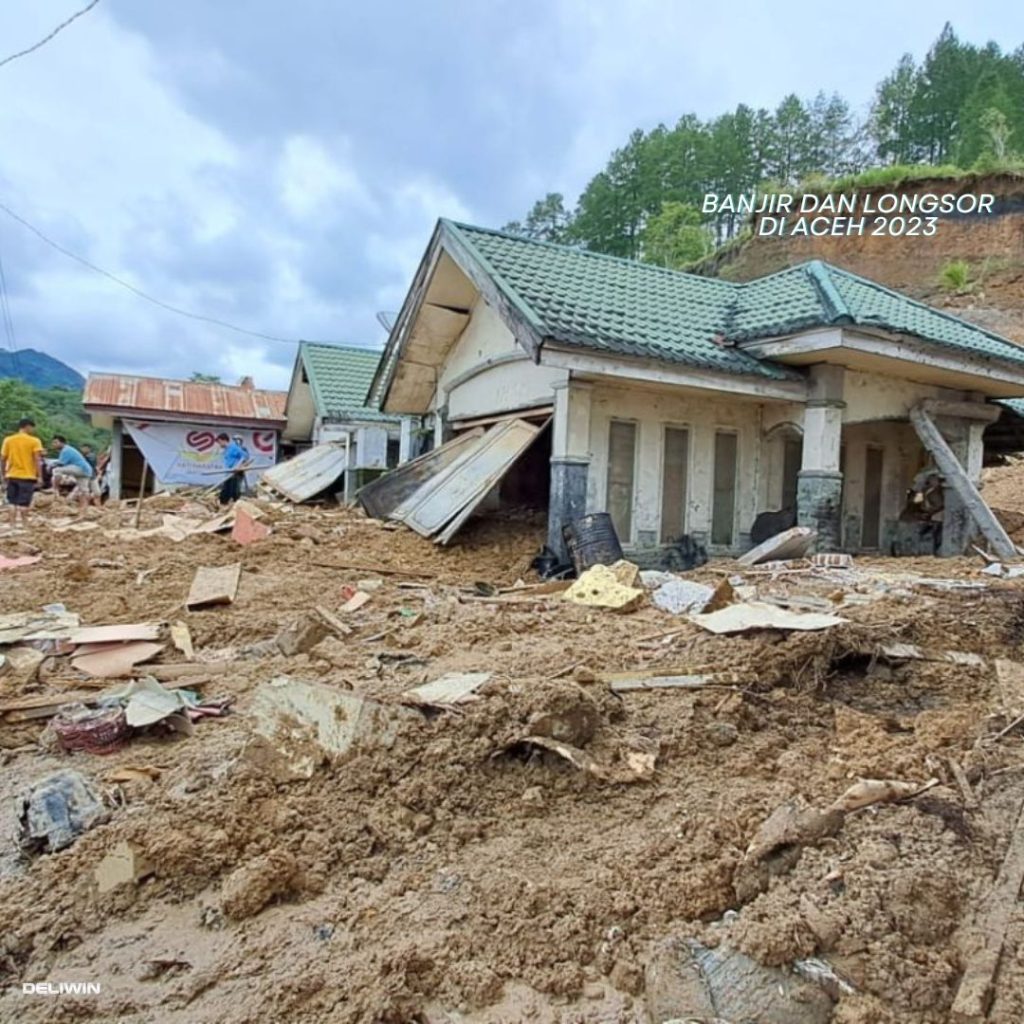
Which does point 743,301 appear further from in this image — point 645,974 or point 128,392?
point 128,392

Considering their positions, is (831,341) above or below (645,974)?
above

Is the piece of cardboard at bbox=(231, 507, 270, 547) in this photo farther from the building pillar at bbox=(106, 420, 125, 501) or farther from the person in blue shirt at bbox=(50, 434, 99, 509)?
the building pillar at bbox=(106, 420, 125, 501)

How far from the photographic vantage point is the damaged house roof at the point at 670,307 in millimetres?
9000

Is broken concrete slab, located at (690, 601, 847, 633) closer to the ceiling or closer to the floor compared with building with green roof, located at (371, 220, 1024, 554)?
closer to the floor

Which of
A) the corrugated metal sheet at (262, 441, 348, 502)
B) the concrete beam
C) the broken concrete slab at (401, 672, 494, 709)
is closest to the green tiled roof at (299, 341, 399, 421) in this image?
the corrugated metal sheet at (262, 441, 348, 502)

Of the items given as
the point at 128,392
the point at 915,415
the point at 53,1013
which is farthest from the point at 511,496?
the point at 128,392

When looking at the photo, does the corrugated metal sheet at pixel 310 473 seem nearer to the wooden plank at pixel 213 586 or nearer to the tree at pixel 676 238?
the wooden plank at pixel 213 586

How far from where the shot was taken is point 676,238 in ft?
132

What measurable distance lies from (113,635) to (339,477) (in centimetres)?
1037

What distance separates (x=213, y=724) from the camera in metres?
4.11

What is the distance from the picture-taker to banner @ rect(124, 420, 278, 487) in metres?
19.9

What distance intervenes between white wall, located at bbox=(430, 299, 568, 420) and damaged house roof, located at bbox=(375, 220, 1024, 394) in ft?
2.87
